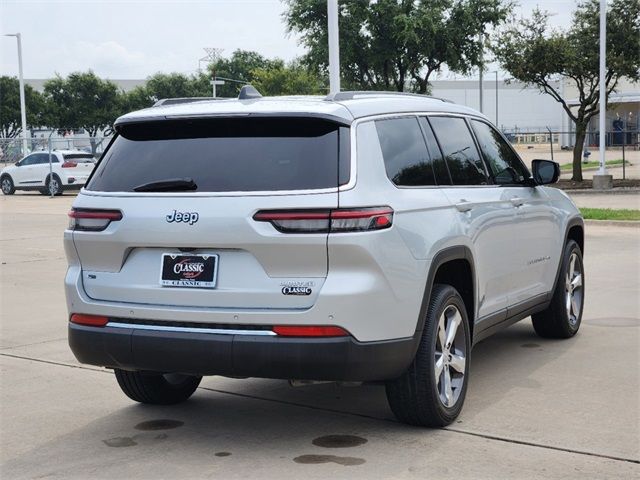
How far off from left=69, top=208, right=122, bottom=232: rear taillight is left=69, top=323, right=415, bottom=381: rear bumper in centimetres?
59

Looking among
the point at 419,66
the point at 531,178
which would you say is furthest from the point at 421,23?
the point at 531,178

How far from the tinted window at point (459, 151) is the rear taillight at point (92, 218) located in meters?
2.09

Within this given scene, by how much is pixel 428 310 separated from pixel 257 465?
4.12ft

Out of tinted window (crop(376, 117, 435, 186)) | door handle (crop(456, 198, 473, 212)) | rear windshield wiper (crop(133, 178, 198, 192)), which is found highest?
tinted window (crop(376, 117, 435, 186))

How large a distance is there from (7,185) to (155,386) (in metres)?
31.8

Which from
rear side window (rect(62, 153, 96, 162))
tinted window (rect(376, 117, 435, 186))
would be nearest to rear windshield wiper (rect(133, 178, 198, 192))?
tinted window (rect(376, 117, 435, 186))

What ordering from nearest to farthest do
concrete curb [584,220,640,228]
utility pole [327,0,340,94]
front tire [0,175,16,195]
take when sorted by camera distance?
concrete curb [584,220,640,228] < utility pole [327,0,340,94] < front tire [0,175,16,195]

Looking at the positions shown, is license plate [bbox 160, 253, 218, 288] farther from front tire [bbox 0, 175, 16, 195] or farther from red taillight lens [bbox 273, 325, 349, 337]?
front tire [bbox 0, 175, 16, 195]

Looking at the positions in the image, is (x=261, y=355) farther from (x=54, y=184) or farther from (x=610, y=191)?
(x=54, y=184)

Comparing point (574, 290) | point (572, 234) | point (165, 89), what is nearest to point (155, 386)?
point (574, 290)

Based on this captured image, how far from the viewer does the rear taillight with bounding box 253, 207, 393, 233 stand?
488 centimetres

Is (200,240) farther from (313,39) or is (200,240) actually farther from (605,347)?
(313,39)

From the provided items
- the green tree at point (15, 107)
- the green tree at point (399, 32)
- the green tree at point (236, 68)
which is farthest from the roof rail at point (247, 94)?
the green tree at point (236, 68)

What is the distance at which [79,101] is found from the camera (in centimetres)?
7356
